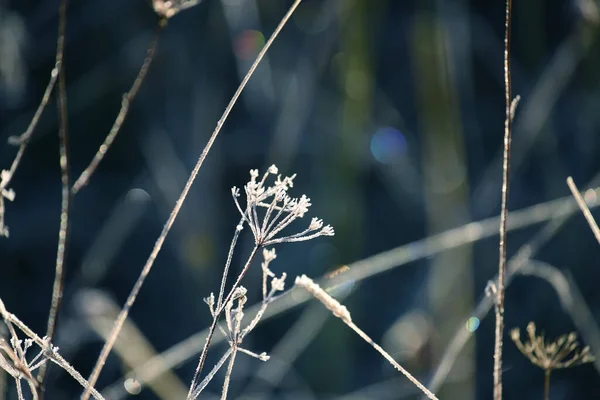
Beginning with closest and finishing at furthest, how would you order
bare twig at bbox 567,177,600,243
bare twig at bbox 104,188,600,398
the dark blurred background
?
bare twig at bbox 567,177,600,243, bare twig at bbox 104,188,600,398, the dark blurred background

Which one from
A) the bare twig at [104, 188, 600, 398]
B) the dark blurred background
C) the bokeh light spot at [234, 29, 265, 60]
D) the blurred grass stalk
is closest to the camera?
the bare twig at [104, 188, 600, 398]

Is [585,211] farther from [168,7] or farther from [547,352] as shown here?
[168,7]

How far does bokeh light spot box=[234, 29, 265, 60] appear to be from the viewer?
240 cm

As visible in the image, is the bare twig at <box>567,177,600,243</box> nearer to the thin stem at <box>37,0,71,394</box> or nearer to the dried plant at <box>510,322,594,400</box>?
the dried plant at <box>510,322,594,400</box>

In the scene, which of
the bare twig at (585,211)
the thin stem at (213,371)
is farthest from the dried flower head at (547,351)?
the thin stem at (213,371)

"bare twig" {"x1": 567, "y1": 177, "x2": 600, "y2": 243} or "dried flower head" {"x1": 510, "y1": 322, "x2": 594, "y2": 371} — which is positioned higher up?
"bare twig" {"x1": 567, "y1": 177, "x2": 600, "y2": 243}

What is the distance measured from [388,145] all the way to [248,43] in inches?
27.4

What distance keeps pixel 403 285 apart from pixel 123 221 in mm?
1218

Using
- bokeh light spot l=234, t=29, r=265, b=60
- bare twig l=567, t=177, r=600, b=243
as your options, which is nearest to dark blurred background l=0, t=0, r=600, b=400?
bokeh light spot l=234, t=29, r=265, b=60

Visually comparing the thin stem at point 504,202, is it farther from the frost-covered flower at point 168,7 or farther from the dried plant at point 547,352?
the frost-covered flower at point 168,7

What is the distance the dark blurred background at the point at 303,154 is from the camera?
2.20m

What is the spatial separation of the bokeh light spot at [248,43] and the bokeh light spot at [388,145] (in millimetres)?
591

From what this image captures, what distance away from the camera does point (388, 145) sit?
2.53 metres

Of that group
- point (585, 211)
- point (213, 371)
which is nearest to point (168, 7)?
point (213, 371)
